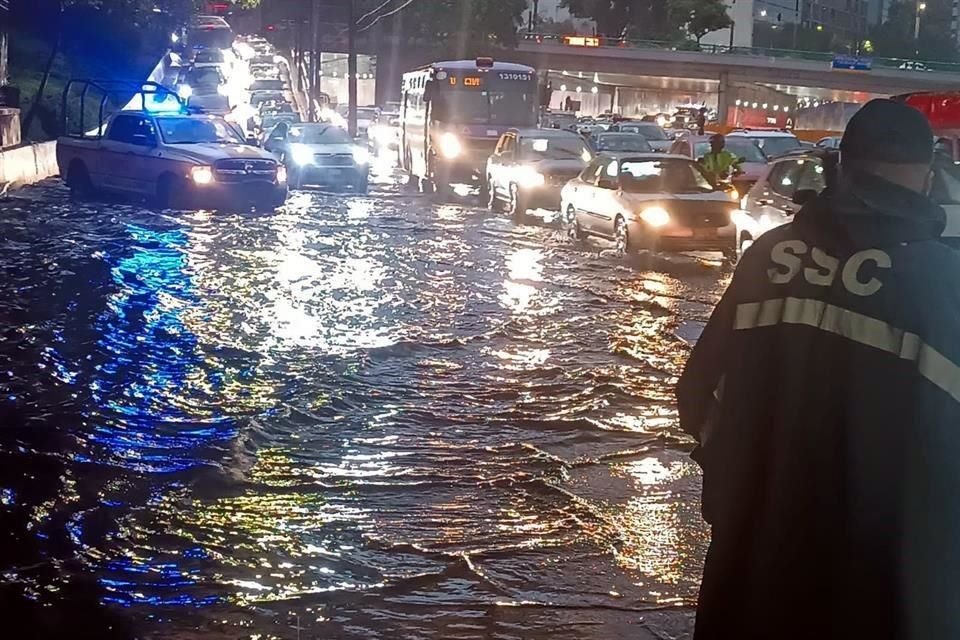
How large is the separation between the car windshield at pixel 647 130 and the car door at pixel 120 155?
58.8ft

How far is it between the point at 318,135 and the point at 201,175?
9118 millimetres

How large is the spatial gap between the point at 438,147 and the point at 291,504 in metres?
23.0

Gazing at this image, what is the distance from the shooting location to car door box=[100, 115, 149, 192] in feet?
73.7

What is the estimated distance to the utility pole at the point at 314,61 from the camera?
152ft

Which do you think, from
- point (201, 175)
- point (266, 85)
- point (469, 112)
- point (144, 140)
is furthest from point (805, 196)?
point (266, 85)

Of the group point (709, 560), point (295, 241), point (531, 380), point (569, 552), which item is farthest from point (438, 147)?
point (709, 560)

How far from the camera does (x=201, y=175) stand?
71.9 ft

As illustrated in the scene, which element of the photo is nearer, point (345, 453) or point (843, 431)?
point (843, 431)

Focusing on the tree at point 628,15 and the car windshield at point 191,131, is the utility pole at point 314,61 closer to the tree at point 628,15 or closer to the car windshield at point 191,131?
the car windshield at point 191,131

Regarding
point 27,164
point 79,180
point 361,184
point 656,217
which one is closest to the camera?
point 656,217

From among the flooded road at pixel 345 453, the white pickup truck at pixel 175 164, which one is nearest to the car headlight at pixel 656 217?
the flooded road at pixel 345 453

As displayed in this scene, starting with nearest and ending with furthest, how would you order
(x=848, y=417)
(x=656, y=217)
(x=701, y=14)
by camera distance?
(x=848, y=417) → (x=656, y=217) → (x=701, y=14)

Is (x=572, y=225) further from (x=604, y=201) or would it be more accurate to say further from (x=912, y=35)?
(x=912, y=35)

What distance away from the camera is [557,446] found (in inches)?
328
